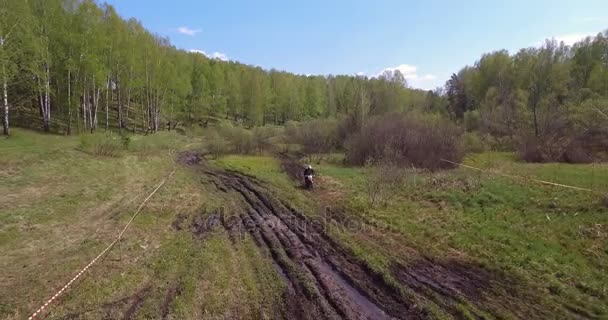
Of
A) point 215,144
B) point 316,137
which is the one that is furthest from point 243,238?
point 316,137

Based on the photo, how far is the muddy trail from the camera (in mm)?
6121

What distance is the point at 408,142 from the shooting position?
24547mm

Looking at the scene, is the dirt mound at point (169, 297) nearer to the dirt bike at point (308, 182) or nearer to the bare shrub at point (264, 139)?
the dirt bike at point (308, 182)

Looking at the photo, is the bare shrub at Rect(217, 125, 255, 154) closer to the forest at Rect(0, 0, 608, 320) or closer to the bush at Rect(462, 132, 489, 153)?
the forest at Rect(0, 0, 608, 320)

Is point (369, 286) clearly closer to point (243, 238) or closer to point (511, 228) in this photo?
point (243, 238)

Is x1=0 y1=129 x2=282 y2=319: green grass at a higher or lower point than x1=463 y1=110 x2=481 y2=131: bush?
lower

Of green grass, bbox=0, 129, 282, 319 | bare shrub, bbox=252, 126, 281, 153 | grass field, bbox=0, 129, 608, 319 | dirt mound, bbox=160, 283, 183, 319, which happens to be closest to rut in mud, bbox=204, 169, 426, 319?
grass field, bbox=0, 129, 608, 319

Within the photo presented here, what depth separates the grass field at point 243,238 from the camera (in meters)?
6.45

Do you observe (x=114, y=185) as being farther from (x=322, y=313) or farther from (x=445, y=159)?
(x=445, y=159)

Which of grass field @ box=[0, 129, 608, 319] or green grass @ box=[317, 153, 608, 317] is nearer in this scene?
grass field @ box=[0, 129, 608, 319]

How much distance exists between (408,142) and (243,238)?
17820 millimetres

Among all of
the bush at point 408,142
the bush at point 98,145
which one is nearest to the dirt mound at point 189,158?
the bush at point 98,145

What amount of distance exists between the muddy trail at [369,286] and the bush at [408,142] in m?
13.4

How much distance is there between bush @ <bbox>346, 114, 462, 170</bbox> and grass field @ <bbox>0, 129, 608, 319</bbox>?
18.0ft
